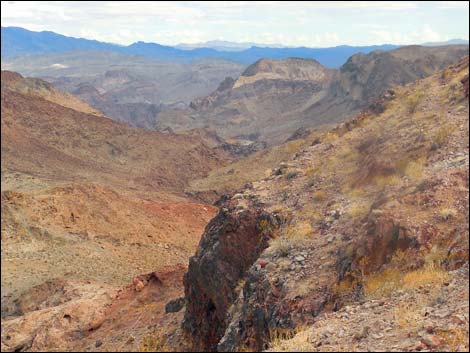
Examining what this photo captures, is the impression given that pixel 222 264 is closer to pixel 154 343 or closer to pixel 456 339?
pixel 154 343

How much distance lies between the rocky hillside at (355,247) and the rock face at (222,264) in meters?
0.03

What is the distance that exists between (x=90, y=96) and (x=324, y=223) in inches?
6229

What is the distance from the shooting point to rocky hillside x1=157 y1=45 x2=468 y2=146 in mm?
90500

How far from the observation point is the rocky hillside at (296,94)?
3563 inches

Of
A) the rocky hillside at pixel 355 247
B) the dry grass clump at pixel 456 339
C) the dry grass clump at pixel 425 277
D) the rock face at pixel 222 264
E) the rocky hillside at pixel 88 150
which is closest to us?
the dry grass clump at pixel 456 339

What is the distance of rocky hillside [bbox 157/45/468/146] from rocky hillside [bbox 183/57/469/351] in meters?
71.5

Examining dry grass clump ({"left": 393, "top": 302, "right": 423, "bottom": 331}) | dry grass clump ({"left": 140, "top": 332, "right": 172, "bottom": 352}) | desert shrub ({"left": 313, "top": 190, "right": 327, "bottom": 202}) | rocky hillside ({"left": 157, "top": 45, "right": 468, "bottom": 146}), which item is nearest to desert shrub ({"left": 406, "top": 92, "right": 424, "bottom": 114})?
desert shrub ({"left": 313, "top": 190, "right": 327, "bottom": 202})

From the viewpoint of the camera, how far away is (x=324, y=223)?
9812 mm

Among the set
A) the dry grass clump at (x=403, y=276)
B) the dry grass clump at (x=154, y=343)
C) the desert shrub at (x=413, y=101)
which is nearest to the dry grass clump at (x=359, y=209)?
the dry grass clump at (x=403, y=276)

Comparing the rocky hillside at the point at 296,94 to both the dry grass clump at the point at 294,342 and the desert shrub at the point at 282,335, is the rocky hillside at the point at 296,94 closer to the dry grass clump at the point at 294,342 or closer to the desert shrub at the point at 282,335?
the desert shrub at the point at 282,335

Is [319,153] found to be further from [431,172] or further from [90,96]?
[90,96]

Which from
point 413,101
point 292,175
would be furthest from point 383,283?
point 413,101

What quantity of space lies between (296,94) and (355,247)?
120 meters

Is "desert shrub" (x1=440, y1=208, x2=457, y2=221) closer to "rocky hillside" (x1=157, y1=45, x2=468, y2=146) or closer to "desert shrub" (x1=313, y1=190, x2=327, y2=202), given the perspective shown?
"desert shrub" (x1=313, y1=190, x2=327, y2=202)
